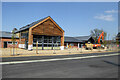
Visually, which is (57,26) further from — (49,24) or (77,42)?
(77,42)

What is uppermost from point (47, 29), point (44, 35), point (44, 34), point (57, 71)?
point (47, 29)

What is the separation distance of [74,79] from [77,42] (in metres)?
42.5

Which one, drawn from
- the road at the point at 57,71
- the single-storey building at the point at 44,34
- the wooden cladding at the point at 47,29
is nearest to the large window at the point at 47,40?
the single-storey building at the point at 44,34

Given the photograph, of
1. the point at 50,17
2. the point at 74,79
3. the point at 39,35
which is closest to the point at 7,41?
the point at 39,35

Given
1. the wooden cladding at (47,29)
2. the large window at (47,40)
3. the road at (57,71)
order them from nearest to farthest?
the road at (57,71), the wooden cladding at (47,29), the large window at (47,40)

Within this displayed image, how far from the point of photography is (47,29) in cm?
3061

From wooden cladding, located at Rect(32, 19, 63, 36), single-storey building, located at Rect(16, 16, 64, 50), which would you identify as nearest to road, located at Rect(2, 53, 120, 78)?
single-storey building, located at Rect(16, 16, 64, 50)

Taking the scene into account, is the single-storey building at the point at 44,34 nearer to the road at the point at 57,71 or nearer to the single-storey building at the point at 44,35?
the single-storey building at the point at 44,35

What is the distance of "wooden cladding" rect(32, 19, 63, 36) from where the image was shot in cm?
2888

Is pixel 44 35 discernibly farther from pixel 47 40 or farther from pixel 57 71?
pixel 57 71

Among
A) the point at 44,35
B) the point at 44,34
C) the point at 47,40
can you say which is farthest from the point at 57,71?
the point at 47,40

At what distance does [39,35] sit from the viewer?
2969 centimetres

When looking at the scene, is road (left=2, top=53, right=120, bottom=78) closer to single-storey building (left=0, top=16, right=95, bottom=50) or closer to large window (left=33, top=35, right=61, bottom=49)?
single-storey building (left=0, top=16, right=95, bottom=50)

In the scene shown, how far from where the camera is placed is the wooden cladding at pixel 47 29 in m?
28.9
